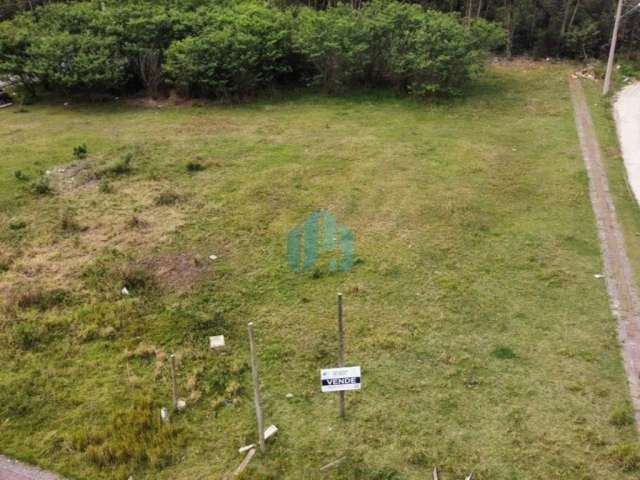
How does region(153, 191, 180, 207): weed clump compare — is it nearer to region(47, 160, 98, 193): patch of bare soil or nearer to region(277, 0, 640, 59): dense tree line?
region(47, 160, 98, 193): patch of bare soil

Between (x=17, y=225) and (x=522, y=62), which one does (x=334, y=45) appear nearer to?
(x=522, y=62)

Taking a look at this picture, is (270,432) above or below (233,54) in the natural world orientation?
below

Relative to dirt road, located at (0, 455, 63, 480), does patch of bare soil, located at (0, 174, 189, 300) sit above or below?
above

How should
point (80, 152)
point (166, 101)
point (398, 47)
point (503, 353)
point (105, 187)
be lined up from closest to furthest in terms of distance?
point (503, 353) → point (105, 187) → point (80, 152) → point (398, 47) → point (166, 101)

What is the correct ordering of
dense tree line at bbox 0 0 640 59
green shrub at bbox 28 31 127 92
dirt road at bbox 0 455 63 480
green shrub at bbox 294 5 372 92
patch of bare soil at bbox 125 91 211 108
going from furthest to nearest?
dense tree line at bbox 0 0 640 59
patch of bare soil at bbox 125 91 211 108
green shrub at bbox 294 5 372 92
green shrub at bbox 28 31 127 92
dirt road at bbox 0 455 63 480

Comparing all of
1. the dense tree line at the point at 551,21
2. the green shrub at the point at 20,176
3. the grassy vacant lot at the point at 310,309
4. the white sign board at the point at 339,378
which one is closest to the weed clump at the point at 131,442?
the grassy vacant lot at the point at 310,309

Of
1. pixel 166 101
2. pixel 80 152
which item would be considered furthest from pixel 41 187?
pixel 166 101

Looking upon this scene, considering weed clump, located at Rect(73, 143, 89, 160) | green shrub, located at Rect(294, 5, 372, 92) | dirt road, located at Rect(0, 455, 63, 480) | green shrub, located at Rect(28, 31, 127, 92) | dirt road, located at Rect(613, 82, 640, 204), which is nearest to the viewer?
dirt road, located at Rect(0, 455, 63, 480)

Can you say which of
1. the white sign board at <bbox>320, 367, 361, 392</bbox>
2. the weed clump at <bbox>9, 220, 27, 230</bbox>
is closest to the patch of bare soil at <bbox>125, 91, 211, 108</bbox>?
the weed clump at <bbox>9, 220, 27, 230</bbox>
